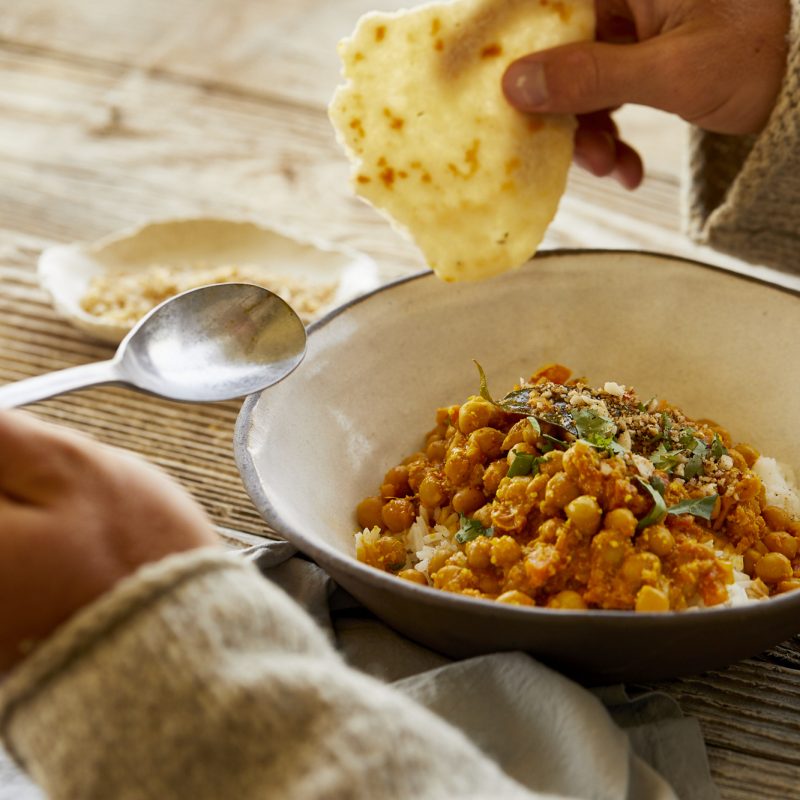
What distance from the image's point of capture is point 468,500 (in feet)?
5.77

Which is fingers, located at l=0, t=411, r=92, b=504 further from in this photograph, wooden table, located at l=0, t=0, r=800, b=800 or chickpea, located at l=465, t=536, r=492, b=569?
chickpea, located at l=465, t=536, r=492, b=569

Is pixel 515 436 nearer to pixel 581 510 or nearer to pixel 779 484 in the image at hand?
pixel 581 510

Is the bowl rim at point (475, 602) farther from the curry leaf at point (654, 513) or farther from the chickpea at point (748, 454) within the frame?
the chickpea at point (748, 454)

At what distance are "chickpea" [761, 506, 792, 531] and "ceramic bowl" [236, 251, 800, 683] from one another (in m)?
0.22

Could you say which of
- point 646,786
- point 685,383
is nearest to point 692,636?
point 646,786

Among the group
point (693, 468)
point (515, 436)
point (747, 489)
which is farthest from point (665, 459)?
point (515, 436)

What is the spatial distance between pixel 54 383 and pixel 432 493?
0.69 metres

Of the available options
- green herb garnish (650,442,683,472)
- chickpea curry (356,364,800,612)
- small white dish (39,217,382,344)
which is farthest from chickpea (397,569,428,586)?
small white dish (39,217,382,344)

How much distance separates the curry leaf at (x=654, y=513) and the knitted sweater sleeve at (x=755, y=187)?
3.35 ft

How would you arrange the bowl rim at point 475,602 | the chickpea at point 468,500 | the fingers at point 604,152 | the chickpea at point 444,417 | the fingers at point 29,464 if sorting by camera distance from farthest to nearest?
the fingers at point 604,152 → the chickpea at point 444,417 → the chickpea at point 468,500 → the bowl rim at point 475,602 → the fingers at point 29,464

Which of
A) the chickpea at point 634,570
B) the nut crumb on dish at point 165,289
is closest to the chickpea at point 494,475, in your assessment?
the chickpea at point 634,570

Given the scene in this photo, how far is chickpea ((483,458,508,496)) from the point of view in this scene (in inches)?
67.7

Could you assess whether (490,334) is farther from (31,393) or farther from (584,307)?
(31,393)

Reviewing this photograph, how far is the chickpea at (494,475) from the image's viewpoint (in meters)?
1.72
